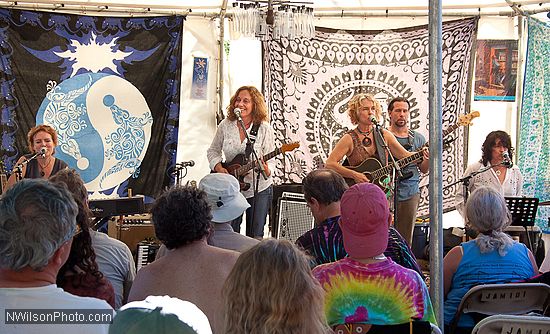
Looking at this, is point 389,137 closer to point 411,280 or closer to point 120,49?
point 120,49

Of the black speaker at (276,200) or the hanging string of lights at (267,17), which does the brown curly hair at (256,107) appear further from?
the hanging string of lights at (267,17)

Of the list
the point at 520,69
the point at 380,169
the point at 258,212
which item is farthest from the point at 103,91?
the point at 520,69

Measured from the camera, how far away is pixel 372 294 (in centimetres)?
257

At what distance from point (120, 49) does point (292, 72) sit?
1785 mm

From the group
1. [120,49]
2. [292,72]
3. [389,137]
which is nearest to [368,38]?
[292,72]

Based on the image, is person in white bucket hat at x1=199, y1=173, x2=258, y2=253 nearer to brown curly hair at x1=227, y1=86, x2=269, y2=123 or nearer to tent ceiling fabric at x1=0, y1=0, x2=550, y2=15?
brown curly hair at x1=227, y1=86, x2=269, y2=123

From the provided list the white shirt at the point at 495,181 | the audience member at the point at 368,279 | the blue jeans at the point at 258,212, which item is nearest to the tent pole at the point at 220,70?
the blue jeans at the point at 258,212

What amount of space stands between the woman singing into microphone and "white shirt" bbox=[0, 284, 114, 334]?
15.2 ft

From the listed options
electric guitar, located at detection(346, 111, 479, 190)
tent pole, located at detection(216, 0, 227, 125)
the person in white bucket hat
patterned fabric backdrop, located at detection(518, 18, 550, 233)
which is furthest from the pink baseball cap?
patterned fabric backdrop, located at detection(518, 18, 550, 233)

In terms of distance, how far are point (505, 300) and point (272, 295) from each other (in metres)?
1.87

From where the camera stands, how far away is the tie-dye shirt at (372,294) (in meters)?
2.55

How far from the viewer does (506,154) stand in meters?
6.78

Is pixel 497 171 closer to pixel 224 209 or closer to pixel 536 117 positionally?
pixel 536 117

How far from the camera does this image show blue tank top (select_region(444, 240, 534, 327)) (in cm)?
369
